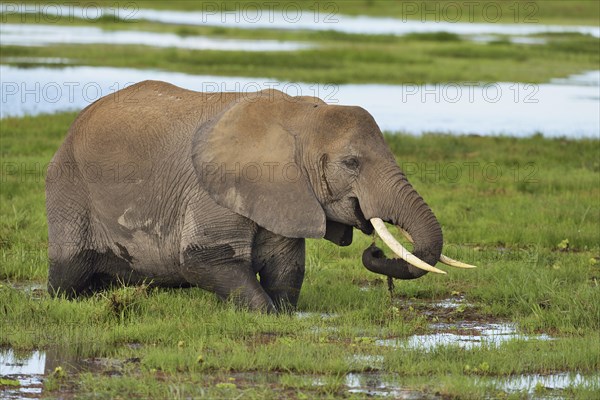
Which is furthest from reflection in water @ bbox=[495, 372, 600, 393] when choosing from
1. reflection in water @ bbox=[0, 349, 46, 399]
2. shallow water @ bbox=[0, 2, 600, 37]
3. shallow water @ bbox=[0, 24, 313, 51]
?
shallow water @ bbox=[0, 2, 600, 37]

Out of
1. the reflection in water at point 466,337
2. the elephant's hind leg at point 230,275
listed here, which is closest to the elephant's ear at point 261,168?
the elephant's hind leg at point 230,275

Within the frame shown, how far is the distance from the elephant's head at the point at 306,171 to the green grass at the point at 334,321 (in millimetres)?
685

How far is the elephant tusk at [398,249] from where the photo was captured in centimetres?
801

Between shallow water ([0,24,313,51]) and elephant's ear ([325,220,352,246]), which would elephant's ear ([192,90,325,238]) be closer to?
elephant's ear ([325,220,352,246])

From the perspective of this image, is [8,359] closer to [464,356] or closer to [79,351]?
[79,351]

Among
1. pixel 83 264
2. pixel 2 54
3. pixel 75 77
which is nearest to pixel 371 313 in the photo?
pixel 83 264

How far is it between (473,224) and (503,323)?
395 centimetres

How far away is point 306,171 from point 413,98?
19.6 m

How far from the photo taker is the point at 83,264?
9219 mm

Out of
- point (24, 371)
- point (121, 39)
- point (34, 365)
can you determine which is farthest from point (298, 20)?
point (24, 371)

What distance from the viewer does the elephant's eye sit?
330 inches

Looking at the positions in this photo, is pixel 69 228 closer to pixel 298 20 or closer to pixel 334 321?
pixel 334 321

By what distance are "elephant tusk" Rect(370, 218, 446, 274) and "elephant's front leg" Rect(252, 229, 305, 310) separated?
30.9 inches

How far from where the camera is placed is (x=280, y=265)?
8.80 metres
